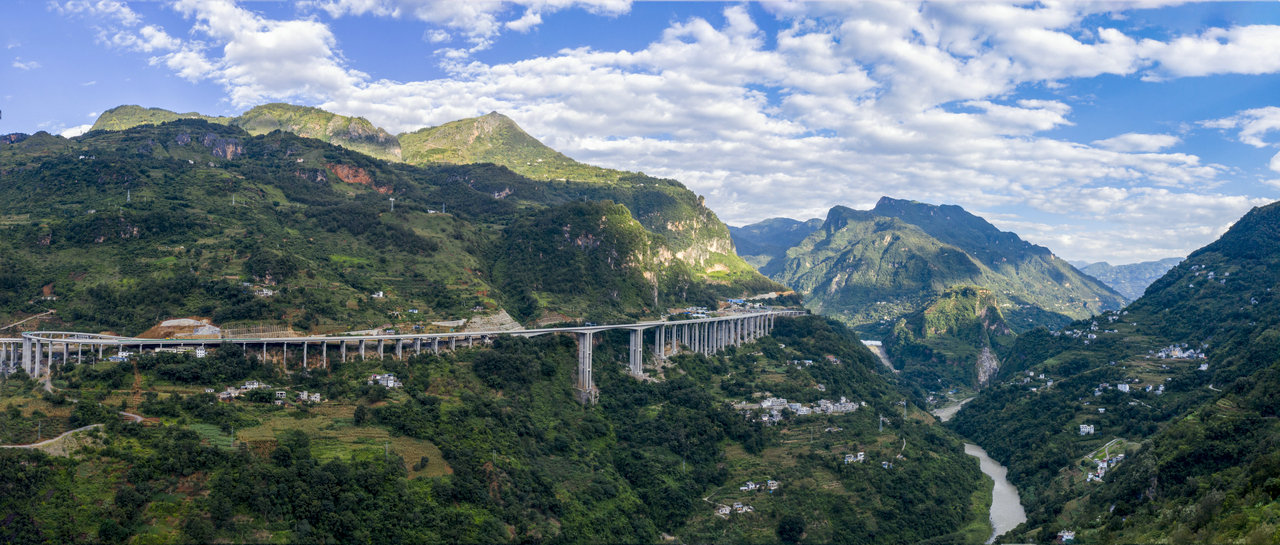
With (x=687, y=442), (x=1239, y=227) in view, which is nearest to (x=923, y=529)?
(x=687, y=442)

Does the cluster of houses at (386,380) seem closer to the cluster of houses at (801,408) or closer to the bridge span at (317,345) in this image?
the bridge span at (317,345)

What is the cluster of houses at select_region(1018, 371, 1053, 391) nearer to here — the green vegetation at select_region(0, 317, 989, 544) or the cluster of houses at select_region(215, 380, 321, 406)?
the green vegetation at select_region(0, 317, 989, 544)

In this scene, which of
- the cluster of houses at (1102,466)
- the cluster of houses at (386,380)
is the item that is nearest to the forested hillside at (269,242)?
the cluster of houses at (386,380)

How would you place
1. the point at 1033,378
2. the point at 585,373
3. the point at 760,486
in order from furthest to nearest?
the point at 1033,378 < the point at 585,373 < the point at 760,486

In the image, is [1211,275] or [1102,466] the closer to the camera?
[1102,466]

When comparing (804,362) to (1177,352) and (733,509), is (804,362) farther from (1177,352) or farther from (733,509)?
(733,509)

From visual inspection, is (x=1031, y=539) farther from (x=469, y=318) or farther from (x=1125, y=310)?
(x=1125, y=310)

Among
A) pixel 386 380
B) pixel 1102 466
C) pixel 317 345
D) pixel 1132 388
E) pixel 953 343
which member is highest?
pixel 317 345

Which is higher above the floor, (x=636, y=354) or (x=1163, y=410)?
(x=636, y=354)

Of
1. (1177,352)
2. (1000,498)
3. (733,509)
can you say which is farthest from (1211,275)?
(733,509)
